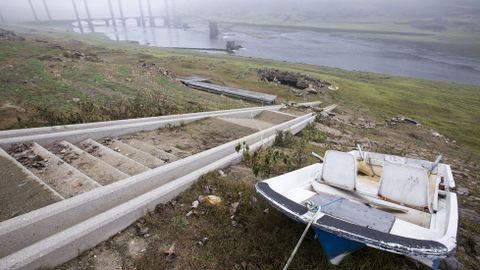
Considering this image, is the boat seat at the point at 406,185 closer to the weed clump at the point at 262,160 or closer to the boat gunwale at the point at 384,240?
the boat gunwale at the point at 384,240

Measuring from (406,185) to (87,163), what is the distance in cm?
531

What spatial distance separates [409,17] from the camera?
170 m

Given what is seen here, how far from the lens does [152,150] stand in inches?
234

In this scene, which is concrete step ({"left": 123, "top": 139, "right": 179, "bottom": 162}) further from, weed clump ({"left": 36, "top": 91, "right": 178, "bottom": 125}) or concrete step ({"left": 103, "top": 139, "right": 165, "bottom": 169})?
weed clump ({"left": 36, "top": 91, "right": 178, "bottom": 125})

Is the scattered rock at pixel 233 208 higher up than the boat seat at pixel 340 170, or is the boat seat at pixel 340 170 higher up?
the boat seat at pixel 340 170

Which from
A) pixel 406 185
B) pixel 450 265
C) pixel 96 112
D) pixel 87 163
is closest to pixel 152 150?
pixel 87 163

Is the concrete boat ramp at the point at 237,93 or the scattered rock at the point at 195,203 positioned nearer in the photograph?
the scattered rock at the point at 195,203

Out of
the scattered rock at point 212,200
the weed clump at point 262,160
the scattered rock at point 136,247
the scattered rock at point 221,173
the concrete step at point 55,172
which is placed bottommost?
the weed clump at point 262,160

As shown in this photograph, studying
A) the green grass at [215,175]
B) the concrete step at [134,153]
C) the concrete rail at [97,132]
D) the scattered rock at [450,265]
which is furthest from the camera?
the concrete step at [134,153]

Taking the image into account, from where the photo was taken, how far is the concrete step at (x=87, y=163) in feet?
14.7

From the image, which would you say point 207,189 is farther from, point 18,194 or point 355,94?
point 355,94

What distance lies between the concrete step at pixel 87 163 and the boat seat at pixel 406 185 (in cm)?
427

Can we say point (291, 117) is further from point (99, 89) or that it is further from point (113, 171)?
point (113, 171)

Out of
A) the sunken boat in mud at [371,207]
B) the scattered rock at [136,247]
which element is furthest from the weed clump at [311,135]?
the scattered rock at [136,247]
